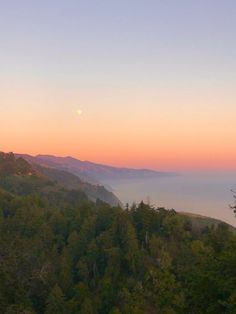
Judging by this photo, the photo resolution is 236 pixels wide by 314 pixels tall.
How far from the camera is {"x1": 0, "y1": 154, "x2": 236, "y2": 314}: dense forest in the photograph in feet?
61.4

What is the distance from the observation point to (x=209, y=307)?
16.7m

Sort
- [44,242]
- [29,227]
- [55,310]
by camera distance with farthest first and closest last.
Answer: [29,227], [44,242], [55,310]

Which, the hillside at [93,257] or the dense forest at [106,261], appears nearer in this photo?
the dense forest at [106,261]

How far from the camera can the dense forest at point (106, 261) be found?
18.7 m

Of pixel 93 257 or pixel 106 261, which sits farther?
pixel 93 257

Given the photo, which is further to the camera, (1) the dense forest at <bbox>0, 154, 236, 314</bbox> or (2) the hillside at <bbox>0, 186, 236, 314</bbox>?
(2) the hillside at <bbox>0, 186, 236, 314</bbox>

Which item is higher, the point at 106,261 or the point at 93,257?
the point at 93,257

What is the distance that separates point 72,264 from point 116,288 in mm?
12307

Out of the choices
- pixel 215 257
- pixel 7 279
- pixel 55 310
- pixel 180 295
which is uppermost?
pixel 215 257

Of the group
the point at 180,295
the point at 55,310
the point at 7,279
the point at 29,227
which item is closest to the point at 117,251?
the point at 55,310

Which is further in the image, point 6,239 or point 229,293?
point 6,239

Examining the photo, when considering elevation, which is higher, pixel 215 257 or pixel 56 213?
pixel 215 257

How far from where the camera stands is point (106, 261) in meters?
73.7

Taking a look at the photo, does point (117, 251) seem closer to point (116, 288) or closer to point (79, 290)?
point (116, 288)
